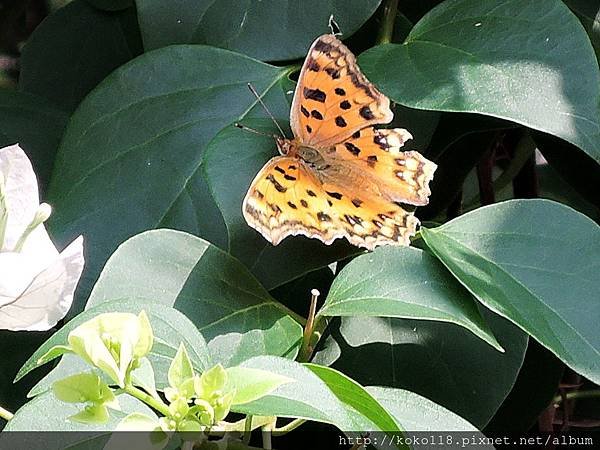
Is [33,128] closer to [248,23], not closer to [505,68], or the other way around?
[248,23]

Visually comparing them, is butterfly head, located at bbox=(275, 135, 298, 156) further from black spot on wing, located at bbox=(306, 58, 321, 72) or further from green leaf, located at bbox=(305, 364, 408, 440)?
green leaf, located at bbox=(305, 364, 408, 440)

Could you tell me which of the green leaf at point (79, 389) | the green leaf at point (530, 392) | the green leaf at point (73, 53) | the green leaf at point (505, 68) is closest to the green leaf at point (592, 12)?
the green leaf at point (505, 68)

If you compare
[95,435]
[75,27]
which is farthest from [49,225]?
[75,27]

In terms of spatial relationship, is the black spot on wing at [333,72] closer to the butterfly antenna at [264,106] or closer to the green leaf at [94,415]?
the butterfly antenna at [264,106]

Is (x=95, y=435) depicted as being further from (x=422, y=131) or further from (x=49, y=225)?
(x=422, y=131)

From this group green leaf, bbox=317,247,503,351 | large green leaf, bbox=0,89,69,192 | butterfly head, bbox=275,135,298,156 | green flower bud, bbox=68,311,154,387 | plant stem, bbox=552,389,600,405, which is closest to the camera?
green flower bud, bbox=68,311,154,387

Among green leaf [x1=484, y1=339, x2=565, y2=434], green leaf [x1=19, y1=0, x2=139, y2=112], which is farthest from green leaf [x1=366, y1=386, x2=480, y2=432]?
green leaf [x1=19, y1=0, x2=139, y2=112]
